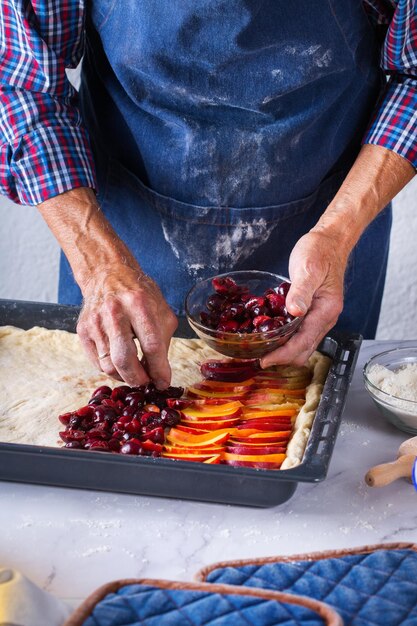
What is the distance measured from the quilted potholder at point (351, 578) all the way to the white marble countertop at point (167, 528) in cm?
6

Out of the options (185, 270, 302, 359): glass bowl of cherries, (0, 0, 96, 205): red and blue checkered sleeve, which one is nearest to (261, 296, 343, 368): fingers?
(185, 270, 302, 359): glass bowl of cherries

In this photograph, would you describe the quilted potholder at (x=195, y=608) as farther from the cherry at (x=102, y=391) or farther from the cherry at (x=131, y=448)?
the cherry at (x=102, y=391)

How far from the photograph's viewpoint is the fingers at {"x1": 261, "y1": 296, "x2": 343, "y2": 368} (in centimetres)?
168

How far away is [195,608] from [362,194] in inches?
41.6

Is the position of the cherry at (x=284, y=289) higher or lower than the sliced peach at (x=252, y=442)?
higher

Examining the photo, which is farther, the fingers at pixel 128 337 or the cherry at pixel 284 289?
the cherry at pixel 284 289

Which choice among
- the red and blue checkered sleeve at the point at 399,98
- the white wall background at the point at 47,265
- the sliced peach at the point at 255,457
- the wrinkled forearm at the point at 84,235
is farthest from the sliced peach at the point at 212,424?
the white wall background at the point at 47,265

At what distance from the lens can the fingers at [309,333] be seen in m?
1.68

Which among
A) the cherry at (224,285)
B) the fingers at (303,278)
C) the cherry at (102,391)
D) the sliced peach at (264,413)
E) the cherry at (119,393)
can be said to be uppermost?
the fingers at (303,278)

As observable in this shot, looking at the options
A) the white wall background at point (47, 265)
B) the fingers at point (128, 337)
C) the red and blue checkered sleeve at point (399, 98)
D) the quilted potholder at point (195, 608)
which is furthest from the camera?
the white wall background at point (47, 265)

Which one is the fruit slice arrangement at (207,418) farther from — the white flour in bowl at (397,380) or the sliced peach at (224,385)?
the white flour in bowl at (397,380)

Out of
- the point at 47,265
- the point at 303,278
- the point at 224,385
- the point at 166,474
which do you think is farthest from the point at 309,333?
the point at 47,265

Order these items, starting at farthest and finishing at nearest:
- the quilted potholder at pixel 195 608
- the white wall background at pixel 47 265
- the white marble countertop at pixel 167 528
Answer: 1. the white wall background at pixel 47 265
2. the white marble countertop at pixel 167 528
3. the quilted potholder at pixel 195 608

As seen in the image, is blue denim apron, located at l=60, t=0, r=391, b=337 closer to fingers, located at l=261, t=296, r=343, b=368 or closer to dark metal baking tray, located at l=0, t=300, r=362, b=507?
fingers, located at l=261, t=296, r=343, b=368
